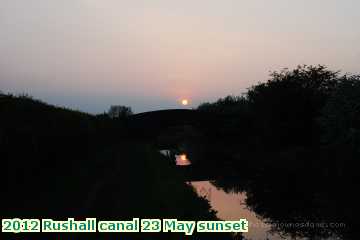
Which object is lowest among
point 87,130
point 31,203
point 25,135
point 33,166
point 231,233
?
point 231,233

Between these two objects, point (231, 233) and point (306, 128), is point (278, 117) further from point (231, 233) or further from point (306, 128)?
point (231, 233)

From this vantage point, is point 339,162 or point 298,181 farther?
point 339,162

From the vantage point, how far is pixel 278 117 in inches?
2128

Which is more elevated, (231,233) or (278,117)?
(278,117)

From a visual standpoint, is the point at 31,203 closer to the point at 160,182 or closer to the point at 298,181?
the point at 160,182

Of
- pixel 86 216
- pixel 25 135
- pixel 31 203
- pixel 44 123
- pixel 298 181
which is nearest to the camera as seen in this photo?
pixel 86 216

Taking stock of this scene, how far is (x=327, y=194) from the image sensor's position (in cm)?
2583

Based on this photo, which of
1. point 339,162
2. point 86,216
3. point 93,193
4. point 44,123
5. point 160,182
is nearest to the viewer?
point 86,216

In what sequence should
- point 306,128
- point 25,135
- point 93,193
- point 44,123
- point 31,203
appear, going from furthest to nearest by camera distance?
point 306,128 < point 44,123 < point 25,135 < point 93,193 < point 31,203

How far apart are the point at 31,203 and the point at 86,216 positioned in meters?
3.03

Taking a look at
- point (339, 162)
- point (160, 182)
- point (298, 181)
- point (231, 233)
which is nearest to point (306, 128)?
point (339, 162)

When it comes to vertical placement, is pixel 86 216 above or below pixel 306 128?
below

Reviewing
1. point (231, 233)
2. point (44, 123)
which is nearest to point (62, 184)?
point (44, 123)

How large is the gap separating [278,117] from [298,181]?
22.8m
